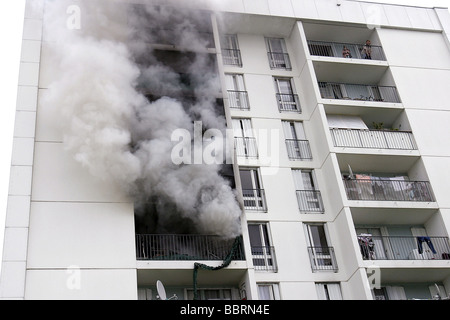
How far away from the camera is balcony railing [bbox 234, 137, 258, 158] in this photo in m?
25.9

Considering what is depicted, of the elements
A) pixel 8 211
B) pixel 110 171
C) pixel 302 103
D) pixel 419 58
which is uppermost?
pixel 419 58

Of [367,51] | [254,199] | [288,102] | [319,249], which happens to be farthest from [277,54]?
[319,249]

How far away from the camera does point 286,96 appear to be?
92.8ft

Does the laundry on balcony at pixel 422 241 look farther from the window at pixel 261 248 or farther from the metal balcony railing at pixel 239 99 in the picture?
the metal balcony railing at pixel 239 99

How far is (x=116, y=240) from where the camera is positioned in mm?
22078

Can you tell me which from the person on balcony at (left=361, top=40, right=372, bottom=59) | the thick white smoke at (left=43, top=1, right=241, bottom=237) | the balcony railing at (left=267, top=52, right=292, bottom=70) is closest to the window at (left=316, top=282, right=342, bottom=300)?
the thick white smoke at (left=43, top=1, right=241, bottom=237)

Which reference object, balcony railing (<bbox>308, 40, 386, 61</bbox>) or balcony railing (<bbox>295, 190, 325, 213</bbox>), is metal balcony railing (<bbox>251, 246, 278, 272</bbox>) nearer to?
balcony railing (<bbox>295, 190, 325, 213</bbox>)

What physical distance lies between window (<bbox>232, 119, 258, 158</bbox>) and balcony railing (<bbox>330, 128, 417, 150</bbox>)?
131 inches

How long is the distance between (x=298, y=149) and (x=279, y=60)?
4814 mm

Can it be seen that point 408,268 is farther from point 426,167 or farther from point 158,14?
point 158,14

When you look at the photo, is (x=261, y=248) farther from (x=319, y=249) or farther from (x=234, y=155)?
(x=234, y=155)

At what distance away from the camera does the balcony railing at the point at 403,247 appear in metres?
24.6

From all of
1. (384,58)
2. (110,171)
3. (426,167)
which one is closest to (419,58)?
(384,58)

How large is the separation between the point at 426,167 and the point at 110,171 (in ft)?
42.2
